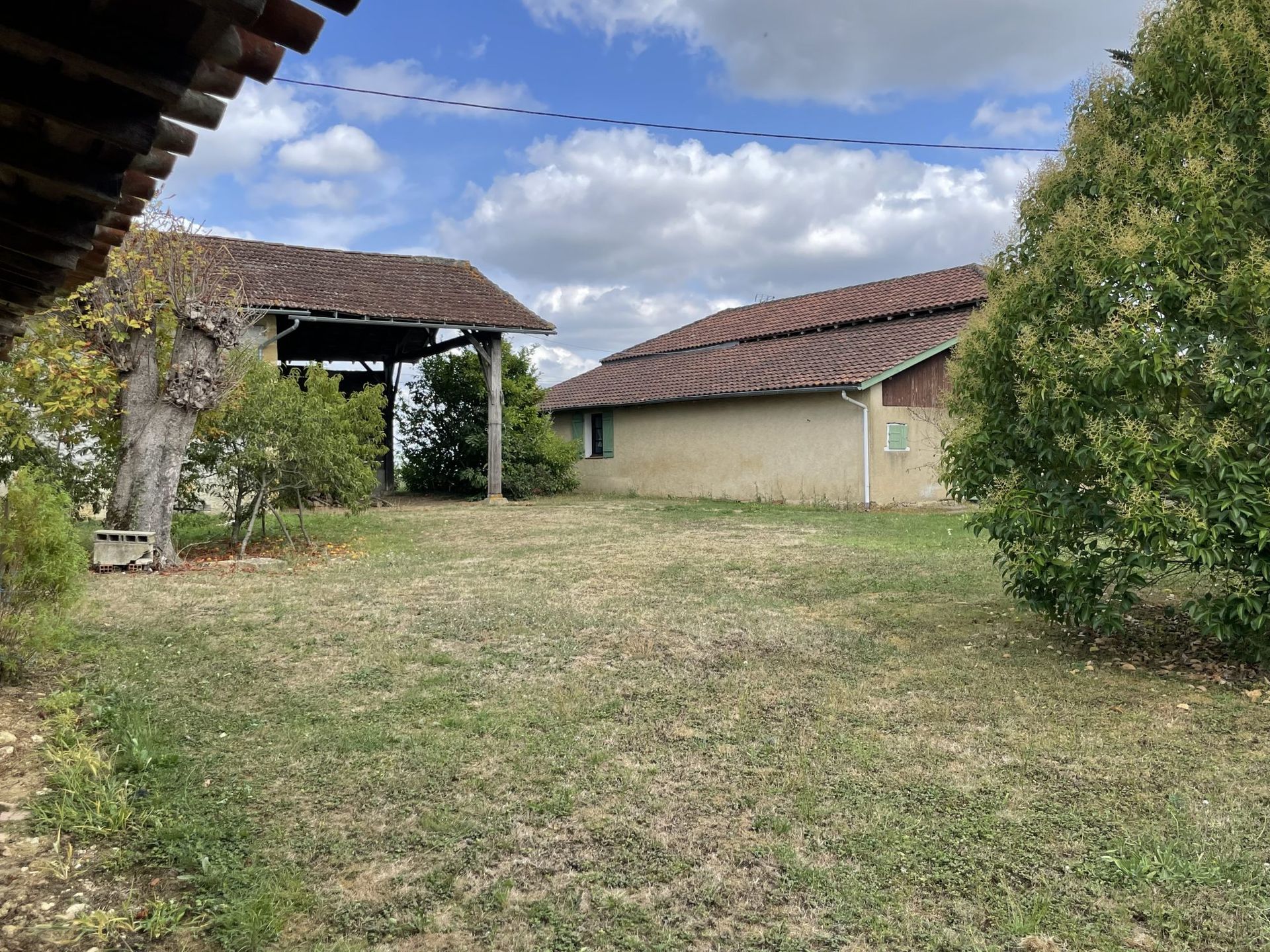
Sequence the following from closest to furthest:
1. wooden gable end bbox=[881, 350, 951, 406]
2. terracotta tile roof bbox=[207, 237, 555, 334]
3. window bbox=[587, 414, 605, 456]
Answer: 1. terracotta tile roof bbox=[207, 237, 555, 334]
2. wooden gable end bbox=[881, 350, 951, 406]
3. window bbox=[587, 414, 605, 456]

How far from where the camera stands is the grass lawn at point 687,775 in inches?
105

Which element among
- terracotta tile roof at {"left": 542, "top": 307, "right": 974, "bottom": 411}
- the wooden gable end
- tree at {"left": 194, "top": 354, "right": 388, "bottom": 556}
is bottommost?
tree at {"left": 194, "top": 354, "right": 388, "bottom": 556}

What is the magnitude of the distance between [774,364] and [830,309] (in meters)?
3.60

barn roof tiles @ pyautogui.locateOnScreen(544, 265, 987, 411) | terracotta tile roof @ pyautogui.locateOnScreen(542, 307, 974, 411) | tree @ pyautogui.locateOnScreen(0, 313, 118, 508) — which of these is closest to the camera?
tree @ pyautogui.locateOnScreen(0, 313, 118, 508)

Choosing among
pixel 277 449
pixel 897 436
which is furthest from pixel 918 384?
pixel 277 449

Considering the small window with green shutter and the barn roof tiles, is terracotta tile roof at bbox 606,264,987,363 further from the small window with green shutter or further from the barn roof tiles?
the small window with green shutter

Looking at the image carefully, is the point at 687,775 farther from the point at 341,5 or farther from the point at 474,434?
the point at 474,434

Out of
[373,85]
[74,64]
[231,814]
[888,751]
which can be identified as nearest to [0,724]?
[231,814]

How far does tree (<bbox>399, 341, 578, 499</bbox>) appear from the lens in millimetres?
20547

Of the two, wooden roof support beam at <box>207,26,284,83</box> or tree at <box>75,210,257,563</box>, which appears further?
tree at <box>75,210,257,563</box>

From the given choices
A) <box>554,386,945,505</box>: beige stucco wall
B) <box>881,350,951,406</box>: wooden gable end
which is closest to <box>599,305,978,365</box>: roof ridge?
<box>881,350,951,406</box>: wooden gable end

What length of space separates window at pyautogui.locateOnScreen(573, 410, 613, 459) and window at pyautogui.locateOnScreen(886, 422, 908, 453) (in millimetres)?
8690

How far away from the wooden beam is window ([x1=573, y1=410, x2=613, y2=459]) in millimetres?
4526

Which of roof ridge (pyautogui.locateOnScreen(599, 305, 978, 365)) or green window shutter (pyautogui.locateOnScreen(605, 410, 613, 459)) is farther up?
roof ridge (pyautogui.locateOnScreen(599, 305, 978, 365))
